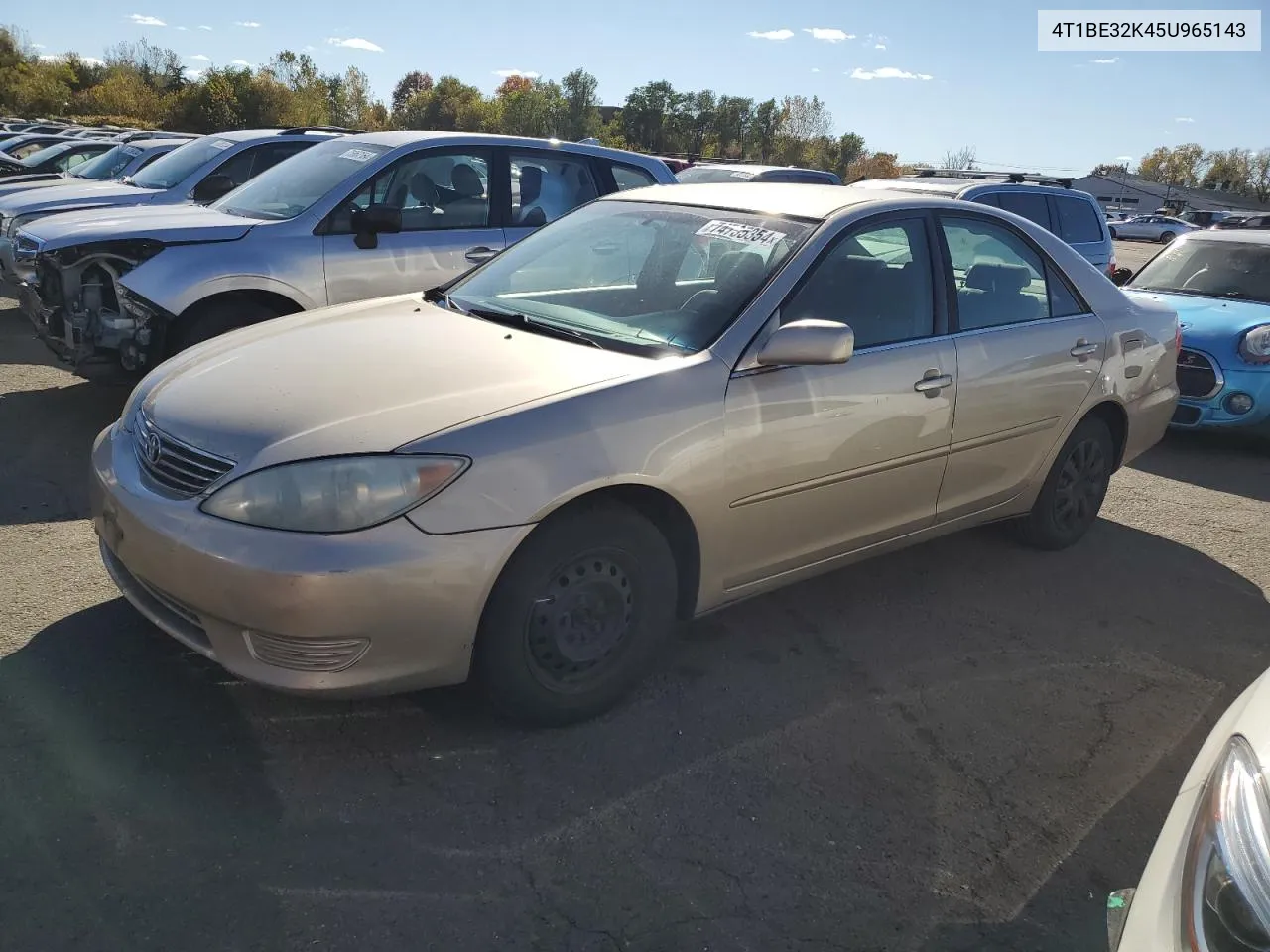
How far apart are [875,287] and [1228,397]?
180 inches

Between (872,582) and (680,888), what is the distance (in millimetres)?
2306

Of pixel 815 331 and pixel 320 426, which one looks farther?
pixel 815 331


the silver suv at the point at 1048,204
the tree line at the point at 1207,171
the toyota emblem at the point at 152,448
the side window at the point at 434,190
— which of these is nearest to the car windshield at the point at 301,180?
the side window at the point at 434,190

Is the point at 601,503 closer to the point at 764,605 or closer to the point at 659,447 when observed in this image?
the point at 659,447

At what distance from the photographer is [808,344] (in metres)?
3.25

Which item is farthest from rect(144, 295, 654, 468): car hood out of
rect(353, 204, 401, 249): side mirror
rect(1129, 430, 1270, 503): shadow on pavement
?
rect(1129, 430, 1270, 503): shadow on pavement

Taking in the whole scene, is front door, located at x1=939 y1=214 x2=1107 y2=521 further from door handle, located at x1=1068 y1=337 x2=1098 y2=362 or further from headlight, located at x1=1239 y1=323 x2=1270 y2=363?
headlight, located at x1=1239 y1=323 x2=1270 y2=363

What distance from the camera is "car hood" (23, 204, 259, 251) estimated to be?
565 centimetres

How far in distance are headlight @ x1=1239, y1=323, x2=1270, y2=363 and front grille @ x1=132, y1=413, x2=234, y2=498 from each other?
693 cm

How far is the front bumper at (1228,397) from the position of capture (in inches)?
277

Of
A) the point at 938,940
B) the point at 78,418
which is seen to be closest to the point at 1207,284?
the point at 938,940

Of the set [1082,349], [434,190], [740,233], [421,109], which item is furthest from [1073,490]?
[421,109]

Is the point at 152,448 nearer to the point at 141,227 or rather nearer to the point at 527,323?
the point at 527,323

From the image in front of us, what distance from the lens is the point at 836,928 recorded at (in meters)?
2.41
